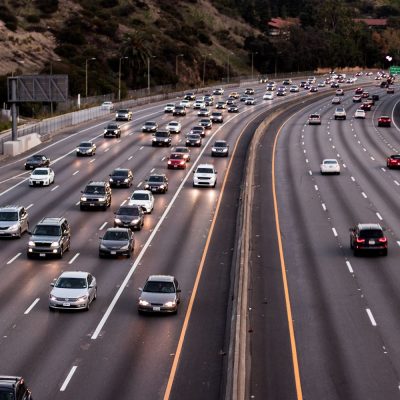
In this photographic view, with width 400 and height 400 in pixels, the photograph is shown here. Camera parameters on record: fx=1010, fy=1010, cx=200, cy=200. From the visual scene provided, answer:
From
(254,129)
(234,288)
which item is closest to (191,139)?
(254,129)

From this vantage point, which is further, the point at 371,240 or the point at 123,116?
the point at 123,116

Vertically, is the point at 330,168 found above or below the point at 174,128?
above

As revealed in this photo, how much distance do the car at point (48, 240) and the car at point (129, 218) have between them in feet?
20.3

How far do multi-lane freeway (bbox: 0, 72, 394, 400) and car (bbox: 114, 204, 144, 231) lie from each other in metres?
0.57

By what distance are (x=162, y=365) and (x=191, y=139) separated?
65.0 metres

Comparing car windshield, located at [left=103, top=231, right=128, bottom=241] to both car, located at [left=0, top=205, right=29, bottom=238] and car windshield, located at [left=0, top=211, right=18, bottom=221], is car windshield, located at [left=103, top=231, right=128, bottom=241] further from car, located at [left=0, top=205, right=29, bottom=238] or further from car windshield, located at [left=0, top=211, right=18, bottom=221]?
car windshield, located at [left=0, top=211, right=18, bottom=221]

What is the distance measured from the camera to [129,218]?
53406 mm

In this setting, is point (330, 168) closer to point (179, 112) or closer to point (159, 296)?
point (159, 296)

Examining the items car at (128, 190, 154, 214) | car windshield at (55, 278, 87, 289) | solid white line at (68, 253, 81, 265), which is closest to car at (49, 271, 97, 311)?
car windshield at (55, 278, 87, 289)

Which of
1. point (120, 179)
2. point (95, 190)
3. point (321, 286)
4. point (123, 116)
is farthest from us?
point (123, 116)

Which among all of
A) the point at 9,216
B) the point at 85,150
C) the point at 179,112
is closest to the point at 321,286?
the point at 9,216

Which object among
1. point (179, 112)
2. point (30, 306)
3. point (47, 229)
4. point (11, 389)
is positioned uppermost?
point (11, 389)

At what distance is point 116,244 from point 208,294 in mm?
7515

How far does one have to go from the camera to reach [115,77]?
17638 cm
